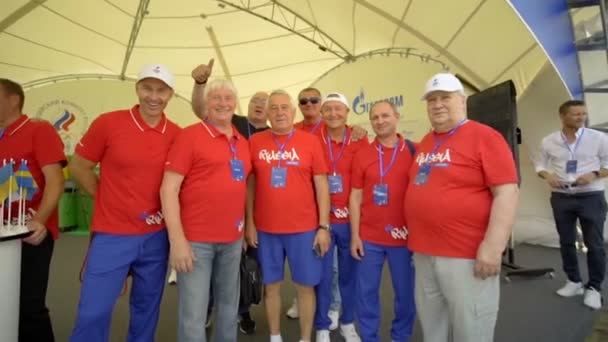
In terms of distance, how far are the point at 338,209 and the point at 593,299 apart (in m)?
2.29

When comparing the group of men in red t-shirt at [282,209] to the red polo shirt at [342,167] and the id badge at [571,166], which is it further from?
→ the id badge at [571,166]

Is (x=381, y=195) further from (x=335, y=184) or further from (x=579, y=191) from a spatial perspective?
(x=579, y=191)

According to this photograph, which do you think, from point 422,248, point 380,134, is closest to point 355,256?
point 422,248

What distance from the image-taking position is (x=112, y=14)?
645 cm

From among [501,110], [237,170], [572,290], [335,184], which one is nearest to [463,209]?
[335,184]

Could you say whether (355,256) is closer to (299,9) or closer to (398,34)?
(398,34)

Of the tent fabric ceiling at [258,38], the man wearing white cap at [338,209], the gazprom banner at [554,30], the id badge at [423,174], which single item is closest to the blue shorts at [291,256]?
the man wearing white cap at [338,209]

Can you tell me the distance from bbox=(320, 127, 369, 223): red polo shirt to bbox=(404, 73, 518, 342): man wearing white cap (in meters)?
0.58

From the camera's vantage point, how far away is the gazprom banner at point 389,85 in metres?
5.73

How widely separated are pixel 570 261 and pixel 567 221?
13.8 inches

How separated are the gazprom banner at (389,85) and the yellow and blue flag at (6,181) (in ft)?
14.8

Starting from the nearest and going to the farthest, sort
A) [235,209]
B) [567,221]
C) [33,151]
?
[235,209], [33,151], [567,221]

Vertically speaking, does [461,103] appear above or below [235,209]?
above

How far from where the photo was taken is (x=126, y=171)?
64.7 inches
